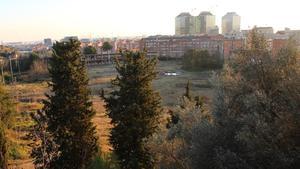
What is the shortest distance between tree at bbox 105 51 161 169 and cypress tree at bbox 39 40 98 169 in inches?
60.0

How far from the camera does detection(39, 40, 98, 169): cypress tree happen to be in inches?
669

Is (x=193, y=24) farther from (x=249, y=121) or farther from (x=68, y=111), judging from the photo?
(x=249, y=121)

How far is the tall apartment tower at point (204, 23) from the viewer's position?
6649 inches

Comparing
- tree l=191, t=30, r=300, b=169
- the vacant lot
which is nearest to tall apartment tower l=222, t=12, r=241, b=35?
the vacant lot

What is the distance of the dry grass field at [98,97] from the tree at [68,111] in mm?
1903

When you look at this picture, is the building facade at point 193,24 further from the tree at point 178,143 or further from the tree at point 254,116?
the tree at point 254,116

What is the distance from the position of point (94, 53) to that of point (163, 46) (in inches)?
849

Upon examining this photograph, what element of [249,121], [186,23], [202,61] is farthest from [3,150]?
[186,23]

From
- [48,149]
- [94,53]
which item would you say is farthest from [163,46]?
[48,149]

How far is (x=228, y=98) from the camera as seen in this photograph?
9.30 metres

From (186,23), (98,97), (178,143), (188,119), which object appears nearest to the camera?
(178,143)

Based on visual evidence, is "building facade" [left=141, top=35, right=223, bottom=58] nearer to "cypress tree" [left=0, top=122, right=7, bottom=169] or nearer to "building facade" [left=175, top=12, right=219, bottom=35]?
"building facade" [left=175, top=12, right=219, bottom=35]

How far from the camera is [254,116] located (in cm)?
779

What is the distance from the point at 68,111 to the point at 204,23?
519 feet
